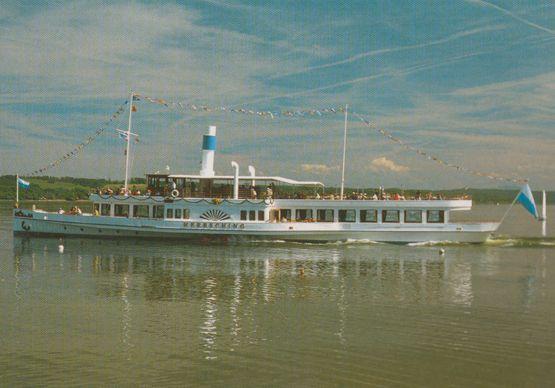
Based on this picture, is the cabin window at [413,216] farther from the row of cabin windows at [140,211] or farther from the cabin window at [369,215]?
the row of cabin windows at [140,211]

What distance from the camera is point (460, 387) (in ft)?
48.4

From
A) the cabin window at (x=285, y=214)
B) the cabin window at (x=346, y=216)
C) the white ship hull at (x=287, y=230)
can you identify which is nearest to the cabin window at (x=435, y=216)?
the white ship hull at (x=287, y=230)

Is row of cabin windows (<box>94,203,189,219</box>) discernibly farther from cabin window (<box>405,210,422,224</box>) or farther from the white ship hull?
cabin window (<box>405,210,422,224</box>)

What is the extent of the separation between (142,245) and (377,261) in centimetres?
1785

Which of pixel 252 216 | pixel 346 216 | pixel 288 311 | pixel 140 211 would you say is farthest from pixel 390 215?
pixel 288 311

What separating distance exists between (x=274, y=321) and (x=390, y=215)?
27.1 m

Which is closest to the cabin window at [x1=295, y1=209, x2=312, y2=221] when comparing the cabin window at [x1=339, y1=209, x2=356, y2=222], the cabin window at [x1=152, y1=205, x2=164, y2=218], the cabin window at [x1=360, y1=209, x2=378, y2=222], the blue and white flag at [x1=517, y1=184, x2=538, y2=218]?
the cabin window at [x1=339, y1=209, x2=356, y2=222]

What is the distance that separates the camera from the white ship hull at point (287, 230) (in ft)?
149

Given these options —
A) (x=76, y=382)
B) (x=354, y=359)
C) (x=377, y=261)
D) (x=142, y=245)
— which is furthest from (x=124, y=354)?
(x=142, y=245)

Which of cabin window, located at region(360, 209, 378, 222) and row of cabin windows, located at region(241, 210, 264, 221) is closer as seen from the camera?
cabin window, located at region(360, 209, 378, 222)

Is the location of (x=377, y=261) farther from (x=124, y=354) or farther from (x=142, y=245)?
(x=124, y=354)

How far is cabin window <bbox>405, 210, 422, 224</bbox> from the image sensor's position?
45878mm

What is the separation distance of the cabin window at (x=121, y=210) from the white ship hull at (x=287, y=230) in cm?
146

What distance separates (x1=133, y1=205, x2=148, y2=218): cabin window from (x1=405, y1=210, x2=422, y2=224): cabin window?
2065 cm
